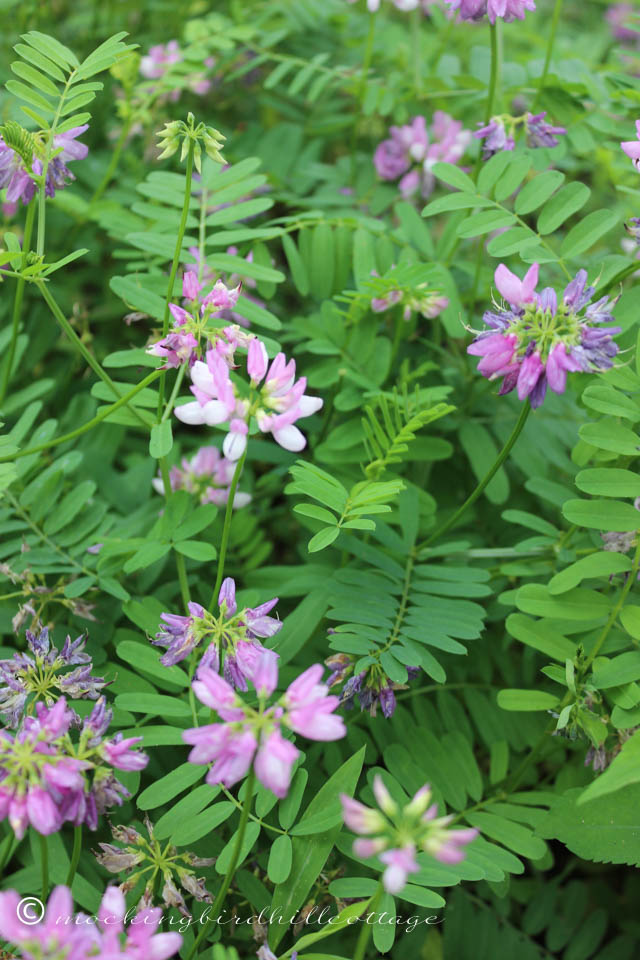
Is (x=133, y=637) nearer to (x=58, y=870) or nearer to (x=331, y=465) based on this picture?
(x=58, y=870)

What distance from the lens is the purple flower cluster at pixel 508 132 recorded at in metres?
1.89

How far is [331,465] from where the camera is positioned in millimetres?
1957

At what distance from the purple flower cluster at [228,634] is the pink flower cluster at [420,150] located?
5.01 feet

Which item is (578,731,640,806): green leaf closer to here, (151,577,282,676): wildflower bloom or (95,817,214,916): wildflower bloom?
(151,577,282,676): wildflower bloom

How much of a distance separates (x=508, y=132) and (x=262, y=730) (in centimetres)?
153

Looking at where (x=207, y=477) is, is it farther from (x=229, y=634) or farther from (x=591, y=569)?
(x=591, y=569)

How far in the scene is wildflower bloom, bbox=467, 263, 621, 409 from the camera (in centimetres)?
130

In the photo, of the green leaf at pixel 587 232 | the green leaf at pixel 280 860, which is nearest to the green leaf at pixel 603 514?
the green leaf at pixel 587 232

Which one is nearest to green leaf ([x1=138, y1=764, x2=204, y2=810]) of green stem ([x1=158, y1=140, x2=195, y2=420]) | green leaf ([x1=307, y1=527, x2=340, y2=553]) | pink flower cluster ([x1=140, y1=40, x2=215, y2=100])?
green leaf ([x1=307, y1=527, x2=340, y2=553])

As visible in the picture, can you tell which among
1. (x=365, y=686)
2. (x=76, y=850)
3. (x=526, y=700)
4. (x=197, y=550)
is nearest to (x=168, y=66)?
(x=197, y=550)

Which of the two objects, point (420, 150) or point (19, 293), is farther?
point (420, 150)

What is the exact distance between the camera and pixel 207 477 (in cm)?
199

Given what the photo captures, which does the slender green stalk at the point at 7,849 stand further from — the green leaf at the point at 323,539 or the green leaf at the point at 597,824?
the green leaf at the point at 597,824

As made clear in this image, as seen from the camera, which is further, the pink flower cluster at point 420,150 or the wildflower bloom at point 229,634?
the pink flower cluster at point 420,150
